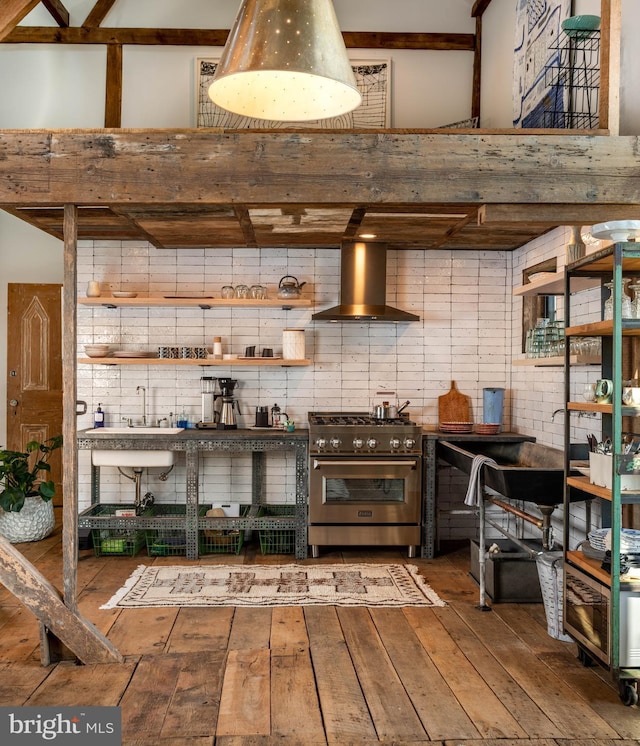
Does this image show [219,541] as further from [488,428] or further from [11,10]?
[11,10]

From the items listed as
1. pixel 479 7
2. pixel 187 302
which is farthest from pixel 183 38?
pixel 479 7

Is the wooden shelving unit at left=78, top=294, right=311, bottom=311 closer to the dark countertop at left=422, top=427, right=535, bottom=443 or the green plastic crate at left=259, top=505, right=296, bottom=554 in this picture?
the dark countertop at left=422, top=427, right=535, bottom=443

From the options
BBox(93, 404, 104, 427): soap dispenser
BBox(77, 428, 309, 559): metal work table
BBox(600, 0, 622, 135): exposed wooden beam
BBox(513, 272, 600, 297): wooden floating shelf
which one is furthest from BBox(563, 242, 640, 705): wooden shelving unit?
BBox(93, 404, 104, 427): soap dispenser

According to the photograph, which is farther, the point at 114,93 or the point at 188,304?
the point at 114,93

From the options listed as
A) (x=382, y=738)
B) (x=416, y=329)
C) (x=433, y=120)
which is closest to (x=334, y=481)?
(x=416, y=329)

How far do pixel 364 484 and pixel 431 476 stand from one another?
0.54 meters

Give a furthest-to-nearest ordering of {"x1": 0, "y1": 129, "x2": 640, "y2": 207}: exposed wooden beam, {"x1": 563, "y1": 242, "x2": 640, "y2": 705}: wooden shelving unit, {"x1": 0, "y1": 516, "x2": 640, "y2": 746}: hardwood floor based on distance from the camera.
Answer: {"x1": 0, "y1": 129, "x2": 640, "y2": 207}: exposed wooden beam, {"x1": 563, "y1": 242, "x2": 640, "y2": 705}: wooden shelving unit, {"x1": 0, "y1": 516, "x2": 640, "y2": 746}: hardwood floor

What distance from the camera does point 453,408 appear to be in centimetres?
632

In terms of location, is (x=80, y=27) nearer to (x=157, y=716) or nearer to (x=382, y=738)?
(x=157, y=716)

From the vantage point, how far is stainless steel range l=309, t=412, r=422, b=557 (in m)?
5.57

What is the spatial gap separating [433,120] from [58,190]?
3.86 meters

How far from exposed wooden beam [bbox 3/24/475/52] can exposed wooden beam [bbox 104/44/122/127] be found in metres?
0.19

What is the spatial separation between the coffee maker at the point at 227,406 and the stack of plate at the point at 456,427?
69.5 inches

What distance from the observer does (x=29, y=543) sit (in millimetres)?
5977
